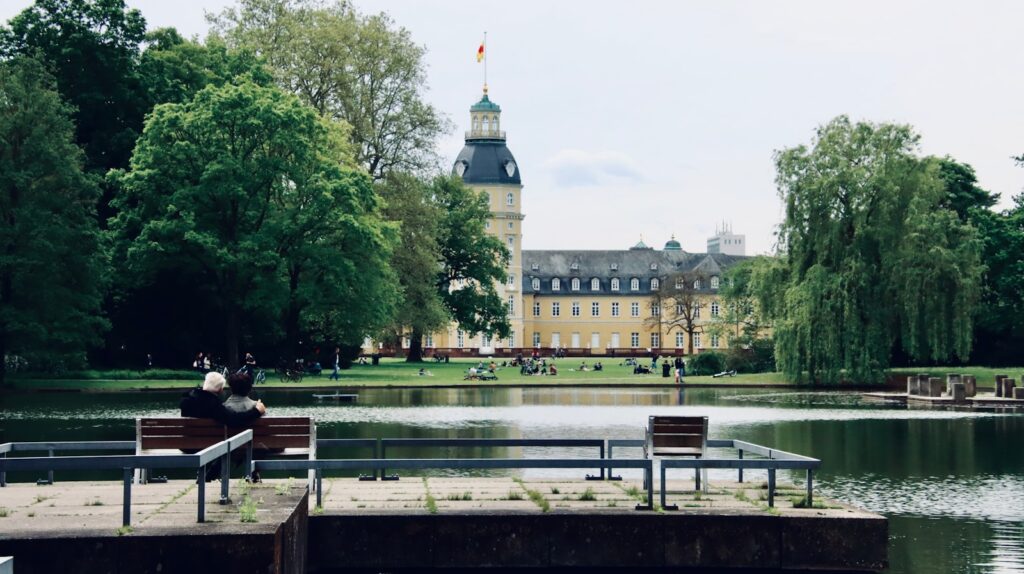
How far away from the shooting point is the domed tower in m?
142

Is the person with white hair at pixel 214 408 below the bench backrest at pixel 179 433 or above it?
above

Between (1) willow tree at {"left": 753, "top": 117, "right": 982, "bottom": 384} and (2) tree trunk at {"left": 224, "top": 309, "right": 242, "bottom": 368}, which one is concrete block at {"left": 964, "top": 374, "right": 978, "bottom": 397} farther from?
(2) tree trunk at {"left": 224, "top": 309, "right": 242, "bottom": 368}

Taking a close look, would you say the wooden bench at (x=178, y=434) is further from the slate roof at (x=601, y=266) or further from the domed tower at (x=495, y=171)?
the slate roof at (x=601, y=266)

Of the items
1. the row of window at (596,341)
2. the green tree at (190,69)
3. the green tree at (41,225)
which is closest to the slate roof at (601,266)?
the row of window at (596,341)

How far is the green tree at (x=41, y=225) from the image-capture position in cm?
4912

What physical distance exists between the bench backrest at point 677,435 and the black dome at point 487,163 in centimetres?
12788

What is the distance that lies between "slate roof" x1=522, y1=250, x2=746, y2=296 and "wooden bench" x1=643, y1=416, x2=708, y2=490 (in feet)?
458

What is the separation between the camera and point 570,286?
15612 cm

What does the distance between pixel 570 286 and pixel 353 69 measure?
9202 centimetres

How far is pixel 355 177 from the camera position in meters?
55.9

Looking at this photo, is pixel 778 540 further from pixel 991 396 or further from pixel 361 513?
pixel 991 396

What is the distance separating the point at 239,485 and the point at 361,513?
4.07 ft

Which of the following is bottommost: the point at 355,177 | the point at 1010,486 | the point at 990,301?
the point at 1010,486

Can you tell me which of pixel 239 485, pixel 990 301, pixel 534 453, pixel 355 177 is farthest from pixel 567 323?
pixel 239 485
